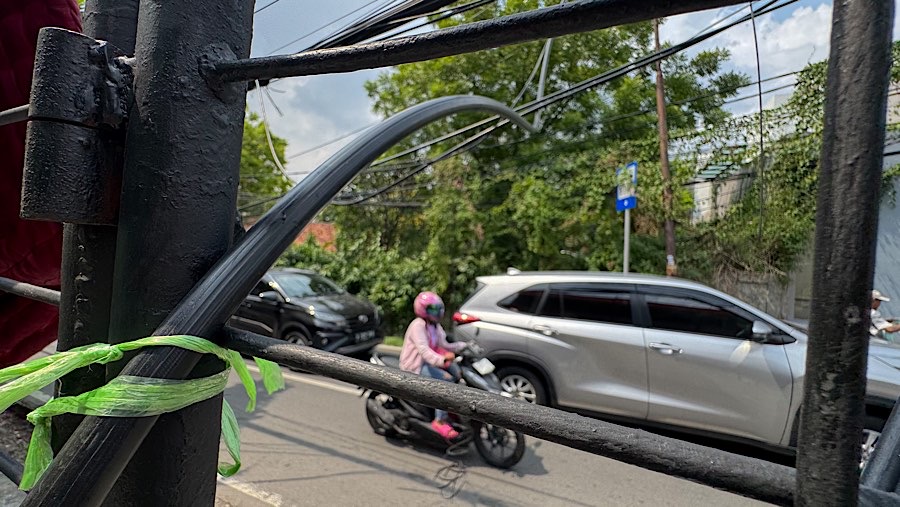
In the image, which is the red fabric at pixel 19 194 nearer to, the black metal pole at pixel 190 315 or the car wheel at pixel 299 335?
the black metal pole at pixel 190 315

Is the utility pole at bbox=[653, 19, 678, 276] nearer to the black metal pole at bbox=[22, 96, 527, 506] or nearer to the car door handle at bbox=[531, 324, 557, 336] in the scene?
the car door handle at bbox=[531, 324, 557, 336]

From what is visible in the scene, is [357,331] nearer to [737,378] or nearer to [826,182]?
[737,378]

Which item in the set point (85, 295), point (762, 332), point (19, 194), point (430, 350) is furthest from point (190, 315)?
point (762, 332)

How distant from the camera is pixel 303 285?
25.7 feet

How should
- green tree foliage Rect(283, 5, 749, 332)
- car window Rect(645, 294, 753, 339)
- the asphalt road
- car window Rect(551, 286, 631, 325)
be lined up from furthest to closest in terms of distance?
green tree foliage Rect(283, 5, 749, 332), car window Rect(551, 286, 631, 325), car window Rect(645, 294, 753, 339), the asphalt road

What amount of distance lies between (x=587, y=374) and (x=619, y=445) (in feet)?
14.7

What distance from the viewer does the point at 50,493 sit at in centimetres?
45

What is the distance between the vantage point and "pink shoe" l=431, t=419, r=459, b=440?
3824mm

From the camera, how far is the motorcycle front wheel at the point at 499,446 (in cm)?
368

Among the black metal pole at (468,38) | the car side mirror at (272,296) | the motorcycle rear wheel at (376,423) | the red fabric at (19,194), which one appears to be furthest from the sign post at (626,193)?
the black metal pole at (468,38)

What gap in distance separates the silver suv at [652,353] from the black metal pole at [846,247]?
14.0 feet

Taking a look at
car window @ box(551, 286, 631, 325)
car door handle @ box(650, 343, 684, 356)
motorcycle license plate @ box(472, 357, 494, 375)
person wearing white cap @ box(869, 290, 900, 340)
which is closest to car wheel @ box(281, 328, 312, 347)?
motorcycle license plate @ box(472, 357, 494, 375)

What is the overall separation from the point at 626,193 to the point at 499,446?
5.44m

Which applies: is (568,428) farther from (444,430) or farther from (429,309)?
(429,309)
